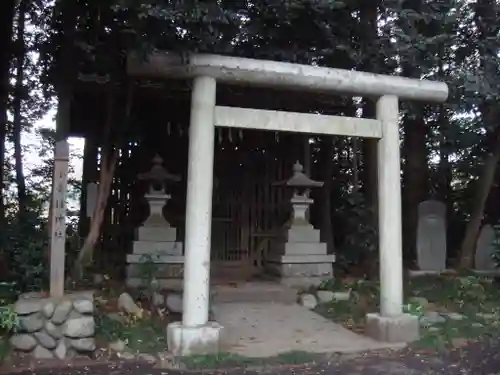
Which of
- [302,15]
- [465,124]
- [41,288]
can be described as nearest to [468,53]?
[465,124]

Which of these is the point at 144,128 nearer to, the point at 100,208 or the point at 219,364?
the point at 100,208

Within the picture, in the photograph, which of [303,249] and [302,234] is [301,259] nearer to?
[303,249]

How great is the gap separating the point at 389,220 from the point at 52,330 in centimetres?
393

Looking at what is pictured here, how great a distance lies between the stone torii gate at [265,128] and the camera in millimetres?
5805

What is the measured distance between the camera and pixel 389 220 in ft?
21.9

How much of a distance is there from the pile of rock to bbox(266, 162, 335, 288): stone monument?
14.1 ft

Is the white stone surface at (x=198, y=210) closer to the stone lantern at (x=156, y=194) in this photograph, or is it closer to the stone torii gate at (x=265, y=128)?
the stone torii gate at (x=265, y=128)

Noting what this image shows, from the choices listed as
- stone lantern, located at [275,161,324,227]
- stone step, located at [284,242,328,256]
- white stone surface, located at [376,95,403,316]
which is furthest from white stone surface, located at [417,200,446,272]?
white stone surface, located at [376,95,403,316]

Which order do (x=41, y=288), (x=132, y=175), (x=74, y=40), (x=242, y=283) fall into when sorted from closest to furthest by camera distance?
(x=41, y=288)
(x=74, y=40)
(x=242, y=283)
(x=132, y=175)

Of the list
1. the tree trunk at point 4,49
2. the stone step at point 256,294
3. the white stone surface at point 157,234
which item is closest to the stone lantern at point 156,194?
the white stone surface at point 157,234

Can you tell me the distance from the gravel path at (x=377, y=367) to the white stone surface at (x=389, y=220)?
2.19ft

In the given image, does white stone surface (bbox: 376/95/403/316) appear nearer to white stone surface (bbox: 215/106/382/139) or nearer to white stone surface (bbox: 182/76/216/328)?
white stone surface (bbox: 215/106/382/139)

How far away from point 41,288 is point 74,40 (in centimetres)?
324

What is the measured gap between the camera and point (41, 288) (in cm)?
635
